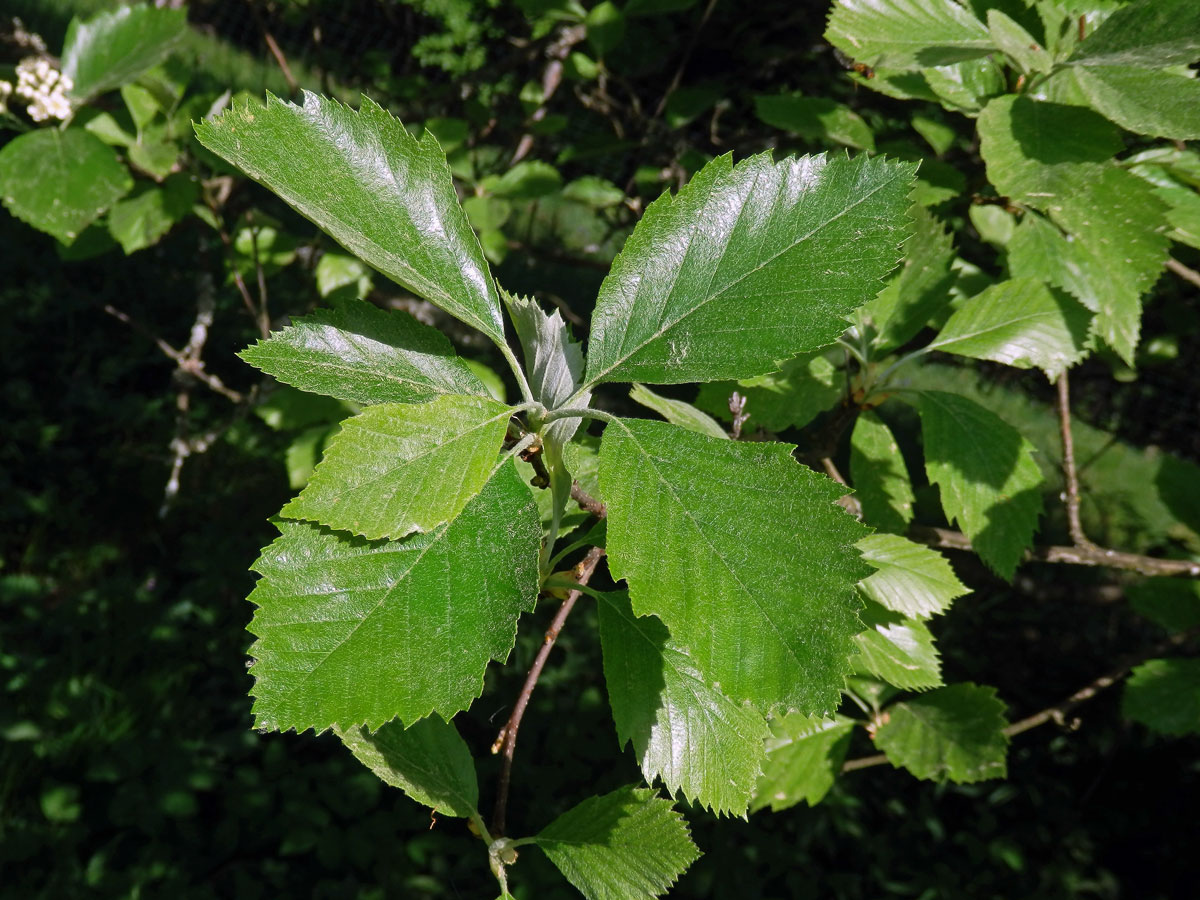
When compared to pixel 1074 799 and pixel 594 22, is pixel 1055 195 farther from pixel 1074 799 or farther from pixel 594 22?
pixel 1074 799

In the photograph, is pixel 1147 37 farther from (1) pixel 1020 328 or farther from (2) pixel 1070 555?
(2) pixel 1070 555

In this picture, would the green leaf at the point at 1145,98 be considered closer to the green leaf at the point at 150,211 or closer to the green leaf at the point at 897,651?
the green leaf at the point at 897,651

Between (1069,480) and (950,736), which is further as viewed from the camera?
(1069,480)

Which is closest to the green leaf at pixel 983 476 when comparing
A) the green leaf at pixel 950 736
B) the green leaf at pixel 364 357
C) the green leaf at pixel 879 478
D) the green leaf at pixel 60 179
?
the green leaf at pixel 879 478

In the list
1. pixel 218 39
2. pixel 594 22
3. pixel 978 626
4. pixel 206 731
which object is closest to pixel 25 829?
pixel 206 731

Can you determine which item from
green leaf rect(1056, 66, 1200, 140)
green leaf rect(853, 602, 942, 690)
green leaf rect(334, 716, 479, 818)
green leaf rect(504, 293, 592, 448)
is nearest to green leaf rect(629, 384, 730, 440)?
green leaf rect(504, 293, 592, 448)

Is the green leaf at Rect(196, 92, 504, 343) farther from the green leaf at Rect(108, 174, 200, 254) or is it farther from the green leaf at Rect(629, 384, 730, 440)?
the green leaf at Rect(108, 174, 200, 254)

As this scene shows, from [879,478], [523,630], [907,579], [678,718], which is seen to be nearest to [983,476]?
[879,478]
